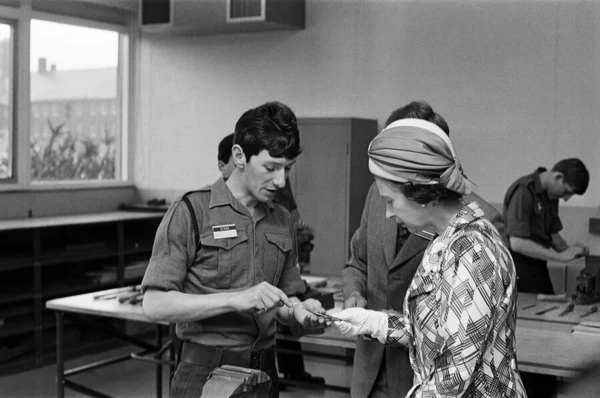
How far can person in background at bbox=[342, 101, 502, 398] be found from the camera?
8.45 ft

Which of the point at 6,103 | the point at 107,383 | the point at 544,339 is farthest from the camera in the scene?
the point at 6,103

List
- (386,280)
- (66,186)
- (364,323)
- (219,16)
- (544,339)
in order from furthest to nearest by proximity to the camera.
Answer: (66,186)
(219,16)
(544,339)
(386,280)
(364,323)

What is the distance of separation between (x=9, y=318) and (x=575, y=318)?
174 inches

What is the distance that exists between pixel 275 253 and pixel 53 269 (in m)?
4.92

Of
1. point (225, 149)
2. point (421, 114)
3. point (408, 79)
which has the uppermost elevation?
point (408, 79)

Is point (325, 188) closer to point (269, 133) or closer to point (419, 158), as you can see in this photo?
point (269, 133)

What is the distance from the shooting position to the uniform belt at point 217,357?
2.37 meters

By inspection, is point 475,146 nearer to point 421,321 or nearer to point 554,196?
point 554,196

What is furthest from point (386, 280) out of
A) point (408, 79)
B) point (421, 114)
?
point (408, 79)

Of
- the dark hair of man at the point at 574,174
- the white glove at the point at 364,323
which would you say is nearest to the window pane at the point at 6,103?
the dark hair of man at the point at 574,174

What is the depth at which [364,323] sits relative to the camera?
2.22 m

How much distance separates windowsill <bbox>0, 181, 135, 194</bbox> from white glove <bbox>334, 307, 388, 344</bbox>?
527 centimetres

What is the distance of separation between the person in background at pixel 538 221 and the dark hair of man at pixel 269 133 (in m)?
2.96

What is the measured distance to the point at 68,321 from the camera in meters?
6.86
